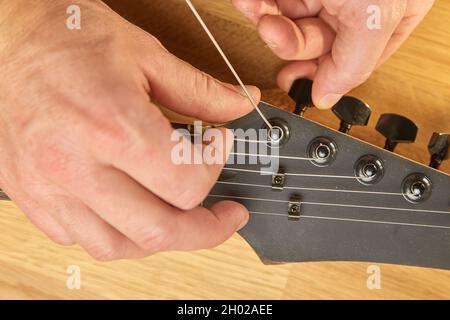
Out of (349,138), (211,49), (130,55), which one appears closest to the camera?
(130,55)

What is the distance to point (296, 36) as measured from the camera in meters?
0.72

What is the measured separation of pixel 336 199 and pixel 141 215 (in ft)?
0.84

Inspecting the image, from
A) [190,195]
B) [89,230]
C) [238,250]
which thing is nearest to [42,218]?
[89,230]

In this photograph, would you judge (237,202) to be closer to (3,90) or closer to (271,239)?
(271,239)

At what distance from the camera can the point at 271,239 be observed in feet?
2.45

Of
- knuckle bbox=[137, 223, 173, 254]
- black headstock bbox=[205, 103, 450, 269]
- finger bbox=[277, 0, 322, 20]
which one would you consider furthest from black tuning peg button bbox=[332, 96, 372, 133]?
knuckle bbox=[137, 223, 173, 254]

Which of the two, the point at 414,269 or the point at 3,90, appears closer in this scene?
the point at 3,90

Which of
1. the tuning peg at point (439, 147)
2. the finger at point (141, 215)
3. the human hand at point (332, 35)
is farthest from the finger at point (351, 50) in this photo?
the finger at point (141, 215)

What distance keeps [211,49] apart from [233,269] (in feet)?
1.01

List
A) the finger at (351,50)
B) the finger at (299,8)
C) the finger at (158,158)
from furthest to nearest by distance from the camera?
the finger at (299,8) < the finger at (351,50) < the finger at (158,158)

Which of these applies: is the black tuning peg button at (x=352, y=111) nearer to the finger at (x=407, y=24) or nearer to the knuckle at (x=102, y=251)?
the finger at (x=407, y=24)

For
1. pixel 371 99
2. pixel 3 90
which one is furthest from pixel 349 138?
pixel 3 90

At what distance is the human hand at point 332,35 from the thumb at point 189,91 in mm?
106

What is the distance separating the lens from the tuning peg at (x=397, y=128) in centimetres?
68
